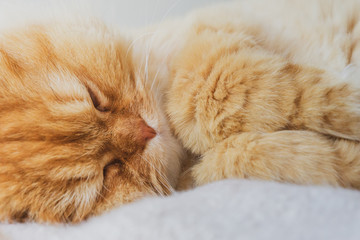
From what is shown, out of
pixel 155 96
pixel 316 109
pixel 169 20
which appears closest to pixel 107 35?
pixel 155 96

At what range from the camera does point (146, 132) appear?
893mm

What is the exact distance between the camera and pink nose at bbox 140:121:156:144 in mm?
885

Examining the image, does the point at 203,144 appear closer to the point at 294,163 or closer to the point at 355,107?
the point at 294,163

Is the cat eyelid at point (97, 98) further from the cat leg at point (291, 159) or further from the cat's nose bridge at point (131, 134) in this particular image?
the cat leg at point (291, 159)

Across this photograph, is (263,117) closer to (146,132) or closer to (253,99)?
(253,99)

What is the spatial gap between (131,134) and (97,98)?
15 centimetres

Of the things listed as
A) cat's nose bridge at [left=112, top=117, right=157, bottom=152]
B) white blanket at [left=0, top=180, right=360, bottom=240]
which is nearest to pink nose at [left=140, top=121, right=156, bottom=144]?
cat's nose bridge at [left=112, top=117, right=157, bottom=152]

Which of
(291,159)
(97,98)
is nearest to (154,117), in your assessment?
(97,98)

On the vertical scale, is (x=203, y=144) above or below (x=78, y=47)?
below

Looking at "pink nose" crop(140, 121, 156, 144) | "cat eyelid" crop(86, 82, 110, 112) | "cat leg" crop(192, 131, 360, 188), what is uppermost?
"cat eyelid" crop(86, 82, 110, 112)

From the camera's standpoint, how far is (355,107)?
0.77 metres

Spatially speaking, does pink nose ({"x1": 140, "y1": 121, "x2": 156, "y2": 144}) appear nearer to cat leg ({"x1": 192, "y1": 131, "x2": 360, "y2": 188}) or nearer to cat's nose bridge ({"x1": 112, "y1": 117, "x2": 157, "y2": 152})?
cat's nose bridge ({"x1": 112, "y1": 117, "x2": 157, "y2": 152})

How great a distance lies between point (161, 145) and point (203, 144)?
0.40ft

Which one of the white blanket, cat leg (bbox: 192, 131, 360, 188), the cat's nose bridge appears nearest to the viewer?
the white blanket
